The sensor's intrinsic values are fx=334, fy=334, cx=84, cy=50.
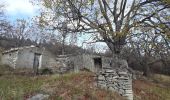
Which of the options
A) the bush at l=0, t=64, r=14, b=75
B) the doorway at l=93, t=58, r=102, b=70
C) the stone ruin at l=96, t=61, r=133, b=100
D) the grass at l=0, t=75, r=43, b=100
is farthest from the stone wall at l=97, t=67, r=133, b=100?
the bush at l=0, t=64, r=14, b=75

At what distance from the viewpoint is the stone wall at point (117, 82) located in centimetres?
1805

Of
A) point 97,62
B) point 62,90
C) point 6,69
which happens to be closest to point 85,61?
point 97,62

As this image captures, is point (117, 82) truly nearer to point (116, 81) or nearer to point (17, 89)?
point (116, 81)

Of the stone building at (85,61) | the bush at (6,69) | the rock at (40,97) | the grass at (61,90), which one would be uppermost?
the stone building at (85,61)

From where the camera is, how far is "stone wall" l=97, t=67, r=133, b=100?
18.0 meters

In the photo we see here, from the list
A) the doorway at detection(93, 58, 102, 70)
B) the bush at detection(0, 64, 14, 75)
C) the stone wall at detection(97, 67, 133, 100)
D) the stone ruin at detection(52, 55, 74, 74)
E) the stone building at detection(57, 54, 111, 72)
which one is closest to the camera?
the stone wall at detection(97, 67, 133, 100)

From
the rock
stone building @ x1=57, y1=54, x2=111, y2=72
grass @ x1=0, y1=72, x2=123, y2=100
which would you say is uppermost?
stone building @ x1=57, y1=54, x2=111, y2=72

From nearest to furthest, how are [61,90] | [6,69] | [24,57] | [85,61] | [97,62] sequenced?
1. [61,90]
2. [85,61]
3. [97,62]
4. [6,69]
5. [24,57]

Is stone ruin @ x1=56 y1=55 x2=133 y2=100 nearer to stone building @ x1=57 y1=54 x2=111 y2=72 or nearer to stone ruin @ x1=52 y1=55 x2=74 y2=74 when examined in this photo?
stone ruin @ x1=52 y1=55 x2=74 y2=74

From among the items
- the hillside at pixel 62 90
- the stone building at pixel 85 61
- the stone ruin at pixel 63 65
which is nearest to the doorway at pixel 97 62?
the stone building at pixel 85 61

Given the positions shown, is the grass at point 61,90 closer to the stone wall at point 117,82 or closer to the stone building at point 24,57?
the stone wall at point 117,82

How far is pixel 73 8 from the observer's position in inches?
1054

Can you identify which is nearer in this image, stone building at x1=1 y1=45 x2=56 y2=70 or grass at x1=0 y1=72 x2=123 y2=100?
grass at x1=0 y1=72 x2=123 y2=100

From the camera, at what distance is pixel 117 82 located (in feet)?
59.5
